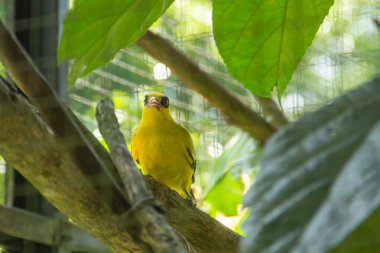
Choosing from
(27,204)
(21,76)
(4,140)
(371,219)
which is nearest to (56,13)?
(27,204)

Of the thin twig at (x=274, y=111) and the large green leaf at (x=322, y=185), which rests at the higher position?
the large green leaf at (x=322, y=185)

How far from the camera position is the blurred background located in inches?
49.9

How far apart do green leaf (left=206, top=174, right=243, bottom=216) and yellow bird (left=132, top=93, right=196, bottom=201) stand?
0.23 ft

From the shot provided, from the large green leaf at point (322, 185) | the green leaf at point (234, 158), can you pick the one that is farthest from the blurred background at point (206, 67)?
the large green leaf at point (322, 185)

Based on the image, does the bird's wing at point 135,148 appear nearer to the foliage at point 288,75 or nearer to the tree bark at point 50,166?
the foliage at point 288,75

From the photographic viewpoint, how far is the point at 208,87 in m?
1.40

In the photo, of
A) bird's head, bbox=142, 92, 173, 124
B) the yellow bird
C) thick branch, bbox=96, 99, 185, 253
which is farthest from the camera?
bird's head, bbox=142, 92, 173, 124

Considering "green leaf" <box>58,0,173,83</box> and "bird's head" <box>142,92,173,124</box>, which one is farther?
"bird's head" <box>142,92,173,124</box>

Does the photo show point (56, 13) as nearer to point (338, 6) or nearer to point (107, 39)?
point (338, 6)

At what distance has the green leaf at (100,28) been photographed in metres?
0.49

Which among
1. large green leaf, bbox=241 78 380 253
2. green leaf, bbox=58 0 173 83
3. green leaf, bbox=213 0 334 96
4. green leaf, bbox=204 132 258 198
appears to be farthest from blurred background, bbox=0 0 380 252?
large green leaf, bbox=241 78 380 253

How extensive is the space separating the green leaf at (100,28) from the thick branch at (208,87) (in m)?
0.86

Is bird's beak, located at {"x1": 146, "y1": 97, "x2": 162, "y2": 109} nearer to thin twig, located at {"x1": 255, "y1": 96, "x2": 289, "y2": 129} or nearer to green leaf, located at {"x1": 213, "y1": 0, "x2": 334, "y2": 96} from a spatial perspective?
thin twig, located at {"x1": 255, "y1": 96, "x2": 289, "y2": 129}

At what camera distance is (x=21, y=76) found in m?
0.39
